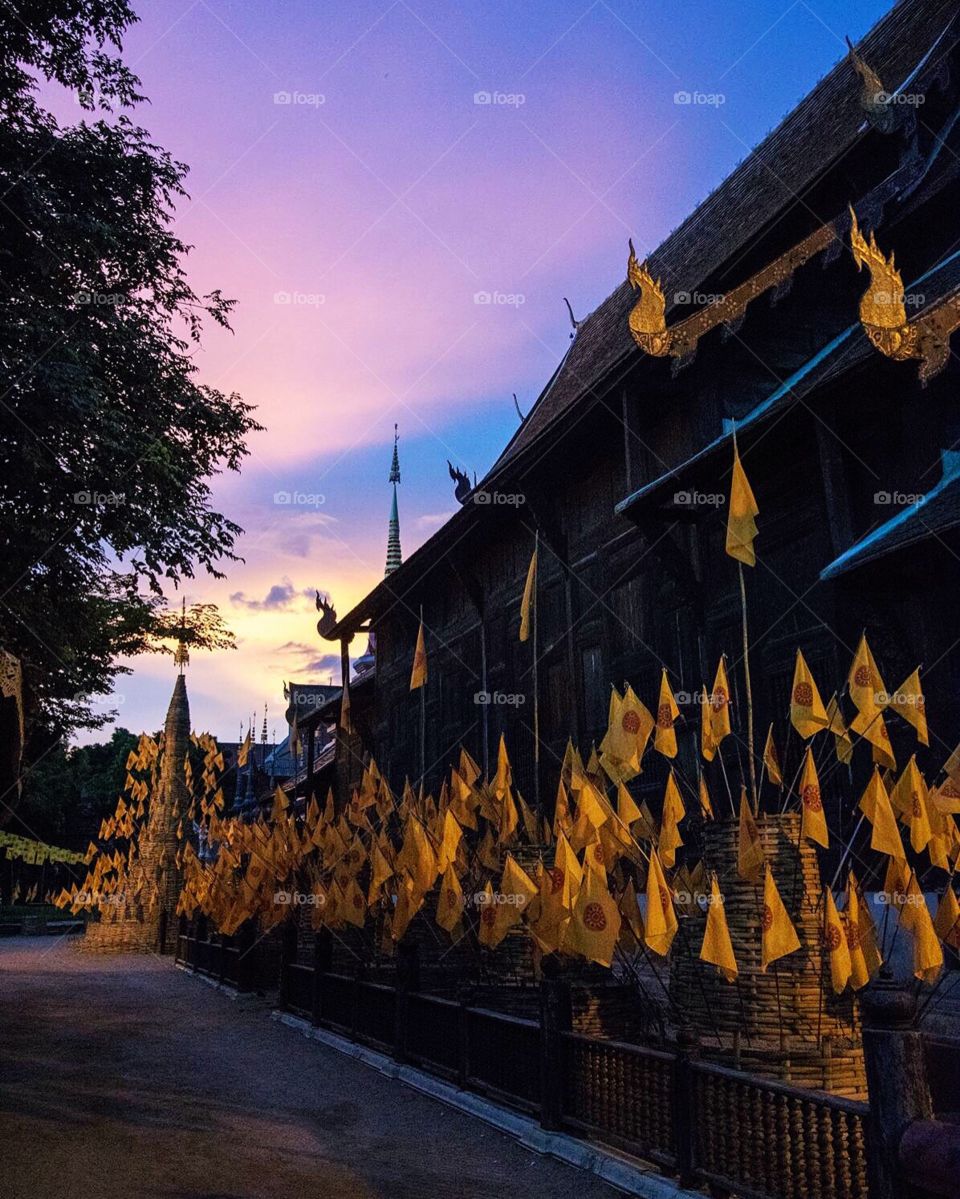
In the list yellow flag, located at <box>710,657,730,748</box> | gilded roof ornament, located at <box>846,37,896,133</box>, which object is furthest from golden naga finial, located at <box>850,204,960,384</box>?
yellow flag, located at <box>710,657,730,748</box>

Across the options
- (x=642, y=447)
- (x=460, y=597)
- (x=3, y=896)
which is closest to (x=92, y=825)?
(x=3, y=896)

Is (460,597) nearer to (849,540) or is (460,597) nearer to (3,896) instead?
(849,540)

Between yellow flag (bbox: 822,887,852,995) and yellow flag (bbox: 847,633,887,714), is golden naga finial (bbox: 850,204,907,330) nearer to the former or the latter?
yellow flag (bbox: 847,633,887,714)

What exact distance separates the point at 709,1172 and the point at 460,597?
51.6 ft

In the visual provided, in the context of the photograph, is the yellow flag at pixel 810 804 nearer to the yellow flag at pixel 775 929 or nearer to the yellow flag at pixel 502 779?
the yellow flag at pixel 775 929

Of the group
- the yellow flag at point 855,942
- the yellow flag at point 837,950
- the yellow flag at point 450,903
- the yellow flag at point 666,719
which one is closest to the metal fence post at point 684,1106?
the yellow flag at point 837,950

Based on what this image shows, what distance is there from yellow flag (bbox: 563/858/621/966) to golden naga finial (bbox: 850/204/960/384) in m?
4.87

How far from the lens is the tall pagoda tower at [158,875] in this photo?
29.2 meters

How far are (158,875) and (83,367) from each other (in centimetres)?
2380

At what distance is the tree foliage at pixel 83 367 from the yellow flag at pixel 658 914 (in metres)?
8.67

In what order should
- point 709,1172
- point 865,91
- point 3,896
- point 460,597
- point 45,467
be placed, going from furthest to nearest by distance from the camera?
point 3,896 < point 460,597 < point 45,467 < point 865,91 < point 709,1172

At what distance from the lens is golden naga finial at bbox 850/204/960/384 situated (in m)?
7.96

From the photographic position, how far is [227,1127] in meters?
7.32

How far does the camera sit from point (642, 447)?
44.1 feet
